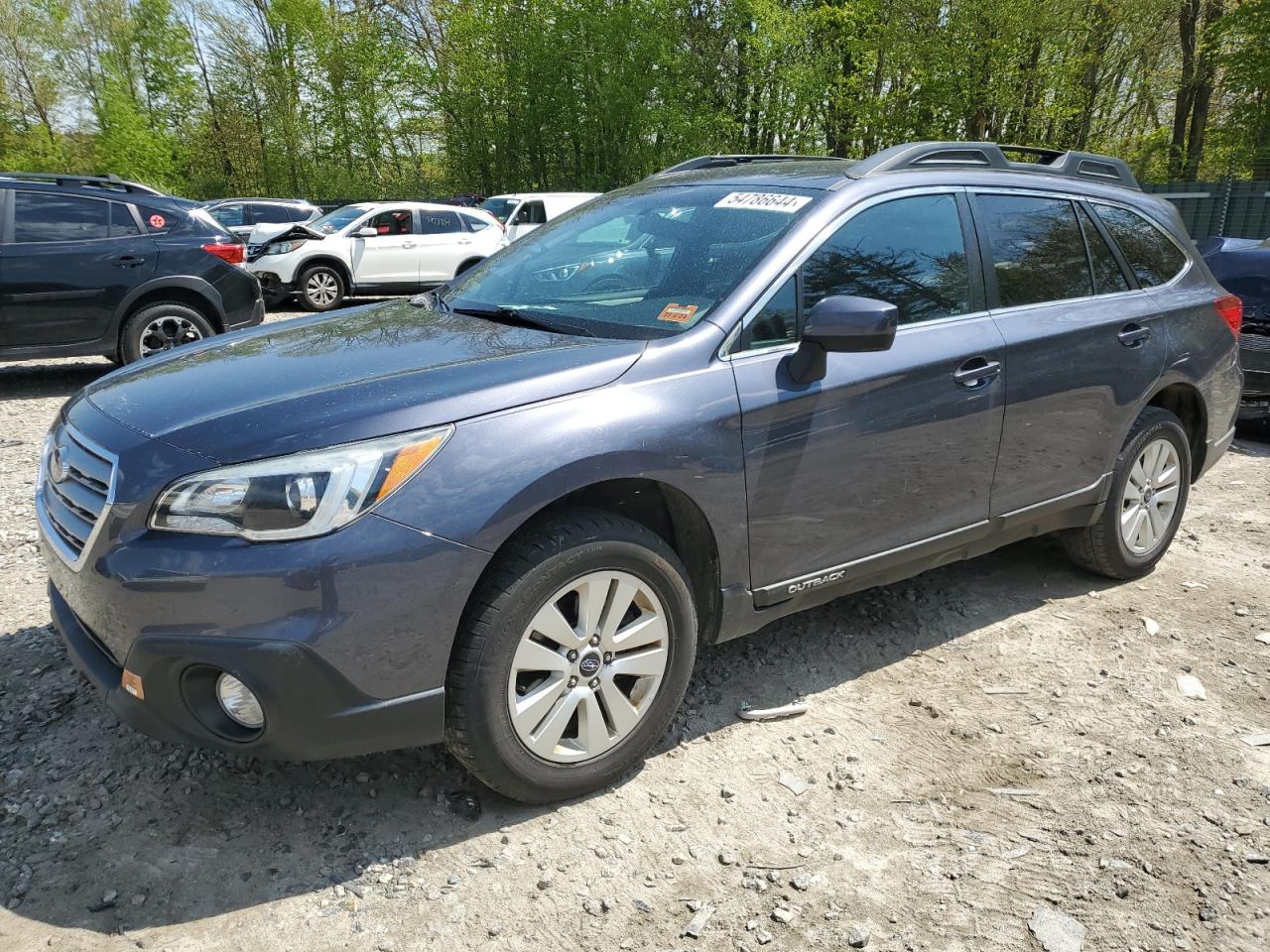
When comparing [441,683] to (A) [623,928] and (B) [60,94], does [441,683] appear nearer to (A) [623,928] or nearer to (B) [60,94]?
(A) [623,928]

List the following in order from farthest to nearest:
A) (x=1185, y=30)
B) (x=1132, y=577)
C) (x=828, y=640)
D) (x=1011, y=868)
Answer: (x=1185, y=30) < (x=1132, y=577) < (x=828, y=640) < (x=1011, y=868)

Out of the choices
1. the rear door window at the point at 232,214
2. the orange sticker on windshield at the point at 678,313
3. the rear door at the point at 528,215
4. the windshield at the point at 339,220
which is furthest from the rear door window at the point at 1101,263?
the rear door window at the point at 232,214

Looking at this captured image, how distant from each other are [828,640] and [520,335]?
1745 mm

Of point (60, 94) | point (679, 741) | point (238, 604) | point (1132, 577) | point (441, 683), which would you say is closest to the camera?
point (238, 604)

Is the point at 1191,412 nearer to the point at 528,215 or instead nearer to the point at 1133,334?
the point at 1133,334

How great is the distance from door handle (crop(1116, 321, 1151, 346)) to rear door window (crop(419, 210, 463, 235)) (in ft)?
43.3

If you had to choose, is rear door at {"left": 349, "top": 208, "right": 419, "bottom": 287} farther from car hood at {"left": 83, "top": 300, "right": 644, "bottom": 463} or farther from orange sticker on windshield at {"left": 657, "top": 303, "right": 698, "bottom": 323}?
orange sticker on windshield at {"left": 657, "top": 303, "right": 698, "bottom": 323}

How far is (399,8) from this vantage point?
33.8m

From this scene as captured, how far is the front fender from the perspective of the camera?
2.38 m

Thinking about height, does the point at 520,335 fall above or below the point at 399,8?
below

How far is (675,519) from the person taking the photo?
292 cm

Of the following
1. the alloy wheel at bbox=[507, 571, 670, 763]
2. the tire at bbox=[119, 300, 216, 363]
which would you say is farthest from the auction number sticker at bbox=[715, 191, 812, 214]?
the tire at bbox=[119, 300, 216, 363]

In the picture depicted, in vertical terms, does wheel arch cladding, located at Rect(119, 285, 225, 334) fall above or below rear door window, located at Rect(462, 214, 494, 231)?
below

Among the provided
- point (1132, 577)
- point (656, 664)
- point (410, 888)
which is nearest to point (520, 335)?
point (656, 664)
